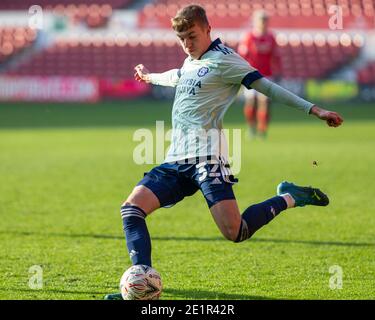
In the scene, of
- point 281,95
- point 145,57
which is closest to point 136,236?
point 281,95

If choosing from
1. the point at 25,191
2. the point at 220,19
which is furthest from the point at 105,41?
the point at 25,191

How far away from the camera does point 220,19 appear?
33.5m

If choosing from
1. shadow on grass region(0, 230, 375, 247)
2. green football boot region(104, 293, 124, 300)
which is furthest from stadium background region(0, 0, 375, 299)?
green football boot region(104, 293, 124, 300)

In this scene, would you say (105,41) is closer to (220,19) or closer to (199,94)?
(220,19)

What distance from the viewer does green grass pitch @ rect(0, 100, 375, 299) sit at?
5.96m

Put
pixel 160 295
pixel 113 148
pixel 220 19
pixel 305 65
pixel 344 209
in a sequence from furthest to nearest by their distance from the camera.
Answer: pixel 220 19 < pixel 305 65 < pixel 113 148 < pixel 344 209 < pixel 160 295

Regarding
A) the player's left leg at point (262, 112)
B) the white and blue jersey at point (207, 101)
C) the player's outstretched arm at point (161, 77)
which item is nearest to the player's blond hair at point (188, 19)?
the white and blue jersey at point (207, 101)

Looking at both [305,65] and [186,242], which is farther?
[305,65]

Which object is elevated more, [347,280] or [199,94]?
[199,94]

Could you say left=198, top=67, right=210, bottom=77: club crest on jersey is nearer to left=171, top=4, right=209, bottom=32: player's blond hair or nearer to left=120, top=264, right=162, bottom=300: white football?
left=171, top=4, right=209, bottom=32: player's blond hair

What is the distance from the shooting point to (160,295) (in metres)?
5.47
